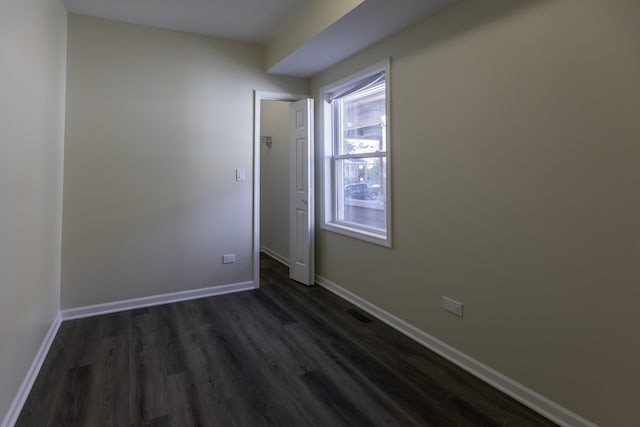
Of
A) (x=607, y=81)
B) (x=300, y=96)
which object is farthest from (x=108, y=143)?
(x=607, y=81)

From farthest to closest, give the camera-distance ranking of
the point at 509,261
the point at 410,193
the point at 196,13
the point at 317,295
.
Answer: the point at 317,295 < the point at 196,13 < the point at 410,193 < the point at 509,261

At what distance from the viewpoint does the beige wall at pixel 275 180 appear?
192 inches

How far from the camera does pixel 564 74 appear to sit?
1.71 m

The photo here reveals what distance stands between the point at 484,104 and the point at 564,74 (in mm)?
448

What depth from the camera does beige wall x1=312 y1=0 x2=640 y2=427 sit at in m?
1.54

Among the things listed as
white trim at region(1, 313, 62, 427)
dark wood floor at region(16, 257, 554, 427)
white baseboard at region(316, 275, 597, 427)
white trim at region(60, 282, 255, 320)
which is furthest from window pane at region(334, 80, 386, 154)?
white trim at region(1, 313, 62, 427)

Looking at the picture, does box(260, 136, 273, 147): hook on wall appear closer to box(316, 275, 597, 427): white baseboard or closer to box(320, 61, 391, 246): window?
box(320, 61, 391, 246): window

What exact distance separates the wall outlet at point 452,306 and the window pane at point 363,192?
0.89 meters

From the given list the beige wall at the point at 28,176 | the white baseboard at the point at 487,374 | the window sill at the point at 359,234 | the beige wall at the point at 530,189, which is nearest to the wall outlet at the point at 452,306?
the beige wall at the point at 530,189

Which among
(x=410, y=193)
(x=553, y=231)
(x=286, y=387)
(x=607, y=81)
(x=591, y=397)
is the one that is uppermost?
(x=607, y=81)

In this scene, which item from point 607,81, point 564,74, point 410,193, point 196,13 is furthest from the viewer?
point 196,13

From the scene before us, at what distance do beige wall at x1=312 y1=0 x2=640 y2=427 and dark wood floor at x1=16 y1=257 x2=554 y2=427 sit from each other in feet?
1.15

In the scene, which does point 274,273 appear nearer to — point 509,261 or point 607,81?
point 509,261

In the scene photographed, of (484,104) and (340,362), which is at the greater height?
(484,104)
